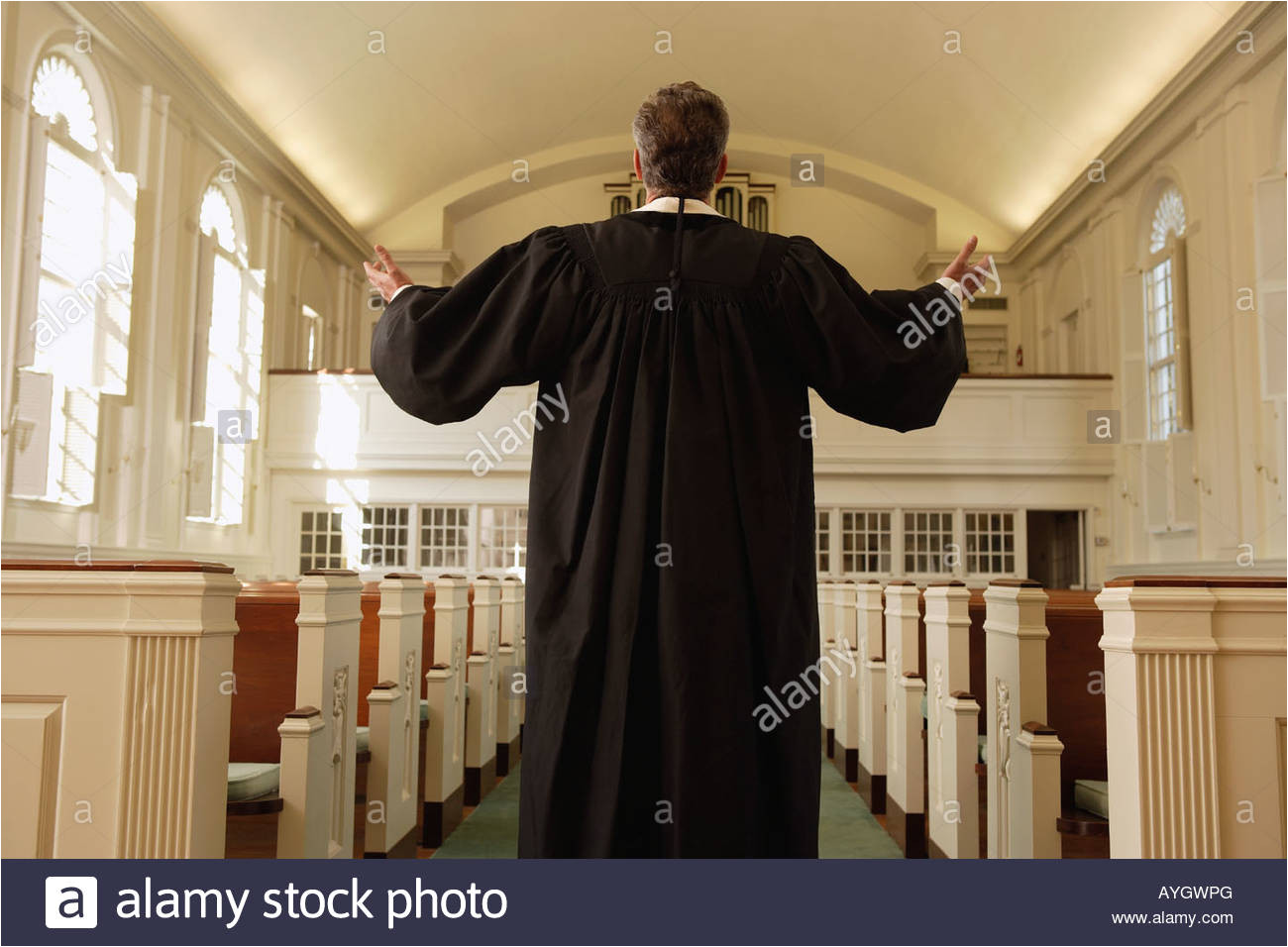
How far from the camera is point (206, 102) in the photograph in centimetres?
1049

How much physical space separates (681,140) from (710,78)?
39.8 feet

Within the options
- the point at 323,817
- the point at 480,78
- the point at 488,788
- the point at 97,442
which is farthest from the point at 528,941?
the point at 480,78

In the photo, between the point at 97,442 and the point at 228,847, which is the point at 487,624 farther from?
the point at 97,442

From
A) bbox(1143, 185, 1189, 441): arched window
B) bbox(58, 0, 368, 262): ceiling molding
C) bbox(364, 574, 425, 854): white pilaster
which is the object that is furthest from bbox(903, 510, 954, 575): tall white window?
bbox(364, 574, 425, 854): white pilaster

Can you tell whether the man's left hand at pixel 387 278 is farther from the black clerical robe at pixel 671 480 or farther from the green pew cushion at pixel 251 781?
the green pew cushion at pixel 251 781

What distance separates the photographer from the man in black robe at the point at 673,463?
1.85 m

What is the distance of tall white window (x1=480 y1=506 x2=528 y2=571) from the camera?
1212cm

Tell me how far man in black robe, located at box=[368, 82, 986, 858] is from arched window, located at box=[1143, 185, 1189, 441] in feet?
30.5

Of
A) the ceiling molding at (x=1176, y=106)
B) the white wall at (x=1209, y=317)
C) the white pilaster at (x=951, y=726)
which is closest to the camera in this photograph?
the white pilaster at (x=951, y=726)

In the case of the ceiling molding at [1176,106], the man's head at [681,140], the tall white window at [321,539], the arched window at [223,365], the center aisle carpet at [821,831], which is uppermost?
the ceiling molding at [1176,106]

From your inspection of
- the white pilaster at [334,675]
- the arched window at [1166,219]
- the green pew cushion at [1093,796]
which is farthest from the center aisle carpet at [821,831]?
the arched window at [1166,219]

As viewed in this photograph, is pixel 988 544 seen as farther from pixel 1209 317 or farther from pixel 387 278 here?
pixel 387 278

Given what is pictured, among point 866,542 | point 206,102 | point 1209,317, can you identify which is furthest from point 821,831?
point 206,102

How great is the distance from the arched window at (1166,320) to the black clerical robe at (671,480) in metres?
9.31
